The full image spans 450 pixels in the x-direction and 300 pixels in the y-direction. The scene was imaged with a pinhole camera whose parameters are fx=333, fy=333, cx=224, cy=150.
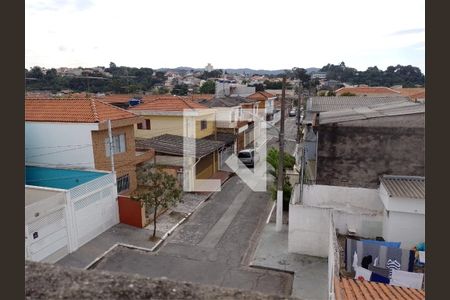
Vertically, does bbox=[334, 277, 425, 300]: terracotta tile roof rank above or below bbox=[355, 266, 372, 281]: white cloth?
above

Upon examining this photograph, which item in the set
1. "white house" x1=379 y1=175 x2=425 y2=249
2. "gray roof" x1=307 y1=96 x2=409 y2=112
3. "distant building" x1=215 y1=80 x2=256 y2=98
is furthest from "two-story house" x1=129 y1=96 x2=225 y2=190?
→ "distant building" x1=215 y1=80 x2=256 y2=98

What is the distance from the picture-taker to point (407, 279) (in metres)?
8.34

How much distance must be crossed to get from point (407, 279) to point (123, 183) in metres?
12.7

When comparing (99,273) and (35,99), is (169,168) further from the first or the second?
(99,273)

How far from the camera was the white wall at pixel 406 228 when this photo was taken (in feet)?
35.3

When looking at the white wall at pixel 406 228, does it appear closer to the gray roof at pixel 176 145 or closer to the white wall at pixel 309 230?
the white wall at pixel 309 230

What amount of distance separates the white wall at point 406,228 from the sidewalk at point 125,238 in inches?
331

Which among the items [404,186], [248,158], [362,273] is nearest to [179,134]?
[248,158]

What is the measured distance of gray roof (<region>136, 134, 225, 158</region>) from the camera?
61.1 feet

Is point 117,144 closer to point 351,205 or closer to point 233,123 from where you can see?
point 351,205

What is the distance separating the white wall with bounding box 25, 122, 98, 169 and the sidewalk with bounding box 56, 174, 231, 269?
3405mm

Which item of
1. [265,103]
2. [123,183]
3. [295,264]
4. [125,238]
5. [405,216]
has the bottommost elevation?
[295,264]

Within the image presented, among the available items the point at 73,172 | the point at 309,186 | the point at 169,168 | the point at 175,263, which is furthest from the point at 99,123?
the point at 309,186

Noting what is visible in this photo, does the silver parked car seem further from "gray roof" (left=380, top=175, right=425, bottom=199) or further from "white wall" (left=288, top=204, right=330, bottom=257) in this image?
"gray roof" (left=380, top=175, right=425, bottom=199)
